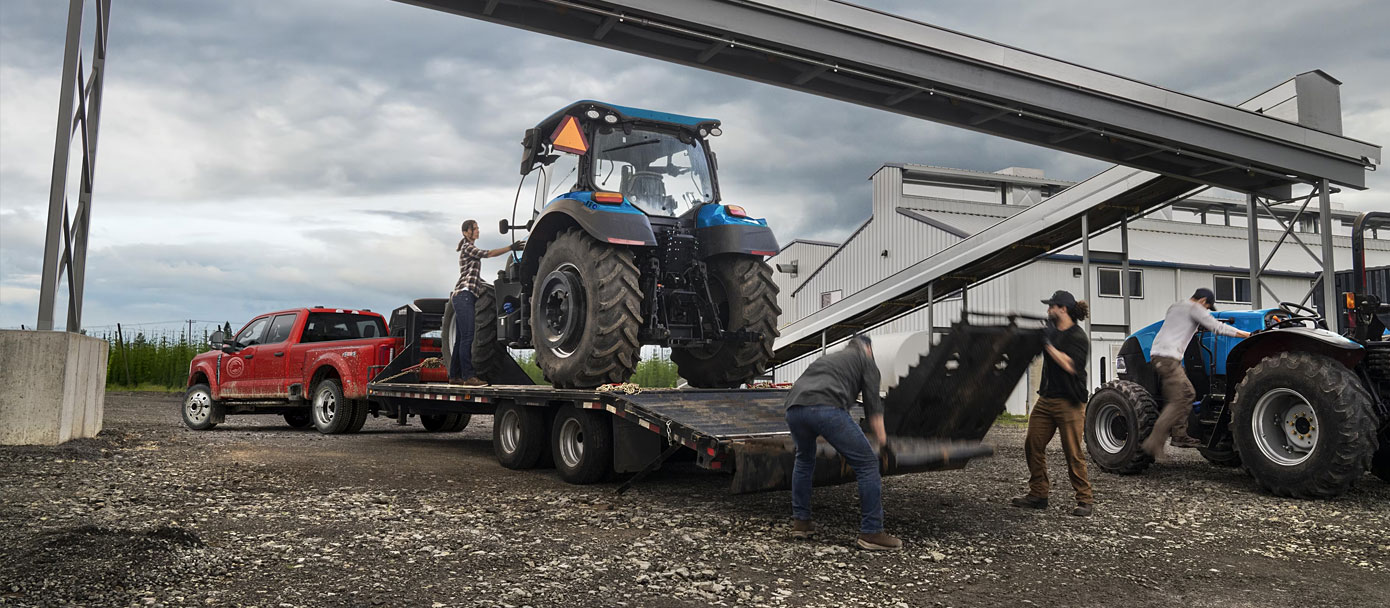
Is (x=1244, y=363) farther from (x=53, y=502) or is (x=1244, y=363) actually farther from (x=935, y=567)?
(x=53, y=502)

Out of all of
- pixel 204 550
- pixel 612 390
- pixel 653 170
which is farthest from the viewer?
pixel 653 170

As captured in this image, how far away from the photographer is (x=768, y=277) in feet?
27.6

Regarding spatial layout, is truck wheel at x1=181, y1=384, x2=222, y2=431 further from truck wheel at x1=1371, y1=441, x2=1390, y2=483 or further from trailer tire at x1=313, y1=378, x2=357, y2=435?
truck wheel at x1=1371, y1=441, x2=1390, y2=483

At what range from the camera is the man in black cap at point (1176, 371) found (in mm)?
8438

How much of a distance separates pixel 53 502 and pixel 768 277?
5.61m

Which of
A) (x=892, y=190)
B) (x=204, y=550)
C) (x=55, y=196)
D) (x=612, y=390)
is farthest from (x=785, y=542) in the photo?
(x=892, y=190)

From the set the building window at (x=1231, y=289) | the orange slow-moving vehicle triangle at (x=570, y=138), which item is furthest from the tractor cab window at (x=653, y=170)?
the building window at (x=1231, y=289)

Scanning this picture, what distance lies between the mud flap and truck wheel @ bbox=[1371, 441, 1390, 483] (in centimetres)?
469

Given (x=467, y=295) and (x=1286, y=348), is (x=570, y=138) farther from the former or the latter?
(x=1286, y=348)

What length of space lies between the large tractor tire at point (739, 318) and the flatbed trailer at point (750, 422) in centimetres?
75

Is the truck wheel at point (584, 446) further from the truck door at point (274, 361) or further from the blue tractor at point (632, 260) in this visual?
the truck door at point (274, 361)

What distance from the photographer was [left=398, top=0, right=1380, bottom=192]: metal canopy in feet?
30.1

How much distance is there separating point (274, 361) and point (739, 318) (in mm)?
7794

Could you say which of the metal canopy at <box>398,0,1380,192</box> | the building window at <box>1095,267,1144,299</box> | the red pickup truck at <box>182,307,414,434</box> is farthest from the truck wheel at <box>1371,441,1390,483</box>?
the building window at <box>1095,267,1144,299</box>
